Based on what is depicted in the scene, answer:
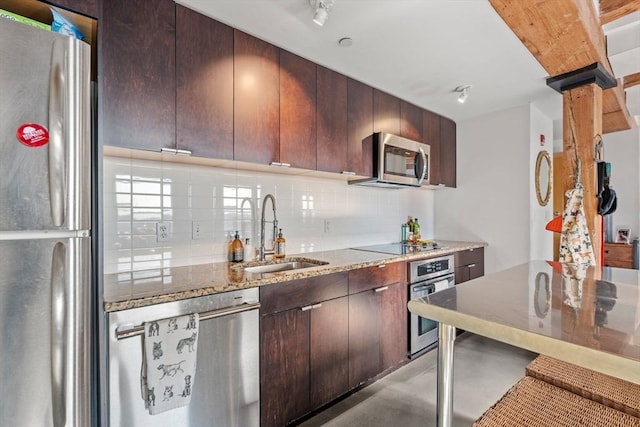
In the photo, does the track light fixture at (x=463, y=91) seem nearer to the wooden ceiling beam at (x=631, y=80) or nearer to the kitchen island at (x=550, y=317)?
the wooden ceiling beam at (x=631, y=80)

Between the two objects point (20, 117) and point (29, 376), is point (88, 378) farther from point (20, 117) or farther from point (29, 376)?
point (20, 117)

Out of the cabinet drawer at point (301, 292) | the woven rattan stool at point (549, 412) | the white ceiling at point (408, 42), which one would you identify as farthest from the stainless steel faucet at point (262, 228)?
the woven rattan stool at point (549, 412)

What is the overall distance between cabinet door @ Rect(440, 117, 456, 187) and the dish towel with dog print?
2943 mm

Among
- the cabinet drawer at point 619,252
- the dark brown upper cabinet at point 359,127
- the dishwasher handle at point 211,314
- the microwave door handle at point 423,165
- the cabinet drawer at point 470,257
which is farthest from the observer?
the cabinet drawer at point 619,252

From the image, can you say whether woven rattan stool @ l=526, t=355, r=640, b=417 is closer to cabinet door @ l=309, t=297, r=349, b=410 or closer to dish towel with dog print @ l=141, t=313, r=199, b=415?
cabinet door @ l=309, t=297, r=349, b=410

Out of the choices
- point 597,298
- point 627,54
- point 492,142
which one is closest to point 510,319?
point 597,298

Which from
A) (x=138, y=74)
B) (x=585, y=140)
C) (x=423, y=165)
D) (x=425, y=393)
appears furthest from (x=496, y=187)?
(x=138, y=74)

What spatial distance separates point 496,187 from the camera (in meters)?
3.35

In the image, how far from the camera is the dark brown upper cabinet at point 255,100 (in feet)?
6.15

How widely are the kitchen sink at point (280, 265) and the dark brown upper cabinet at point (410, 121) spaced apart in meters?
1.51

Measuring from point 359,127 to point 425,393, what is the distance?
1982 mm

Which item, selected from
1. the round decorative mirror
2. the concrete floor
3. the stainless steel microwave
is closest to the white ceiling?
the stainless steel microwave

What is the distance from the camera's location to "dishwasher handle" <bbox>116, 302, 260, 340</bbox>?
4.06 feet

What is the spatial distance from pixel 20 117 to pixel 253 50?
51.7 inches
